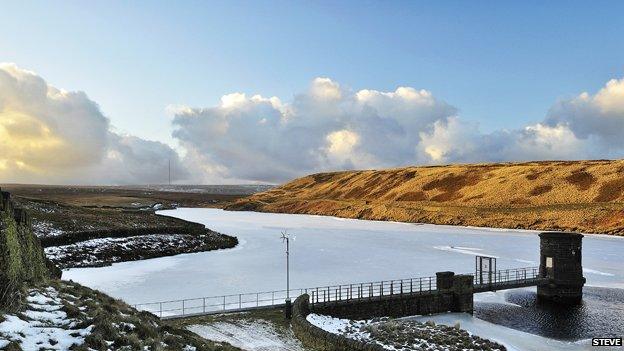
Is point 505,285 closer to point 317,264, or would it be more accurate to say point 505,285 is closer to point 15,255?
point 317,264

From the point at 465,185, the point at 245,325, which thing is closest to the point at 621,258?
the point at 245,325

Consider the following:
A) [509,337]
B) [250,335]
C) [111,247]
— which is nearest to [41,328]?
[250,335]

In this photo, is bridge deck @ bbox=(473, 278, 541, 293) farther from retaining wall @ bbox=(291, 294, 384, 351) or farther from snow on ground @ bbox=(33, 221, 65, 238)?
snow on ground @ bbox=(33, 221, 65, 238)

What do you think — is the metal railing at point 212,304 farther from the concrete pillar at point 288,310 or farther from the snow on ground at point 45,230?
the snow on ground at point 45,230

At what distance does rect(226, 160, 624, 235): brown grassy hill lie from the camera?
352 feet

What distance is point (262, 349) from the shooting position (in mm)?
25375

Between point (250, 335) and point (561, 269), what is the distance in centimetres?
2965

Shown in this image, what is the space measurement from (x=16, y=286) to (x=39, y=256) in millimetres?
6849

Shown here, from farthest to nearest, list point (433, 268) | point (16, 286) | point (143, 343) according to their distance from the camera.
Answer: point (433, 268)
point (16, 286)
point (143, 343)

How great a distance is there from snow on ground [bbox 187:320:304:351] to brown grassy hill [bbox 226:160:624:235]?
86542mm

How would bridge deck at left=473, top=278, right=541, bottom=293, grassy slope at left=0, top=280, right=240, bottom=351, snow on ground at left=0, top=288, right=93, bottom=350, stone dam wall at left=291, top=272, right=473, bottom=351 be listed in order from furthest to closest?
bridge deck at left=473, top=278, right=541, bottom=293 → stone dam wall at left=291, top=272, right=473, bottom=351 → grassy slope at left=0, top=280, right=240, bottom=351 → snow on ground at left=0, top=288, right=93, bottom=350

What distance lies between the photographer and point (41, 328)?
14.5 meters

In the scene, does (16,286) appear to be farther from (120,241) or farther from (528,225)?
(528,225)

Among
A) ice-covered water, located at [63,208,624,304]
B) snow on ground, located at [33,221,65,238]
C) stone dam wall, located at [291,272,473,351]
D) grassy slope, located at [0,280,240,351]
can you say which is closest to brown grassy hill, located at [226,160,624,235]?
ice-covered water, located at [63,208,624,304]
